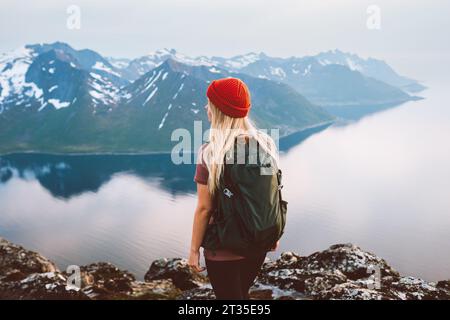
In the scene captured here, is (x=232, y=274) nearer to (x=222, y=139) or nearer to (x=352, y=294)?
(x=222, y=139)

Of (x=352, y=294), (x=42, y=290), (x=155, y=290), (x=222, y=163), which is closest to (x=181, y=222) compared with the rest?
(x=155, y=290)

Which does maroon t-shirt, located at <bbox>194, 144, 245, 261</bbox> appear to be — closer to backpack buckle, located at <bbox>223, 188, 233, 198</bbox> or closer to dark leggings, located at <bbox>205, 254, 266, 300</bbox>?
dark leggings, located at <bbox>205, 254, 266, 300</bbox>

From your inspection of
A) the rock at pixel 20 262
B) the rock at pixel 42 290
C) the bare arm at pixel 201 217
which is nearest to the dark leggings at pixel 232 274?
the bare arm at pixel 201 217

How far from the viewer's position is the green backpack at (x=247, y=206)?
582cm

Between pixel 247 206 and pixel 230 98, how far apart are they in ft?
4.97

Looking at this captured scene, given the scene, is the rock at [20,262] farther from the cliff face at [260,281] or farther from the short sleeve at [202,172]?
the short sleeve at [202,172]

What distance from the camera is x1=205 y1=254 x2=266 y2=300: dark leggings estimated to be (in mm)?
6133

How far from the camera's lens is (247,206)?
5824mm

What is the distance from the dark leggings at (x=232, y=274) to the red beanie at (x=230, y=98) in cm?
211

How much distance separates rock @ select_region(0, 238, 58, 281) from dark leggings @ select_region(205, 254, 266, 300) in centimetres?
1102

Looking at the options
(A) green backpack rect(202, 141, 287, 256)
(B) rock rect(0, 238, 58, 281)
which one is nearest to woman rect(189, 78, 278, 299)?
(A) green backpack rect(202, 141, 287, 256)
